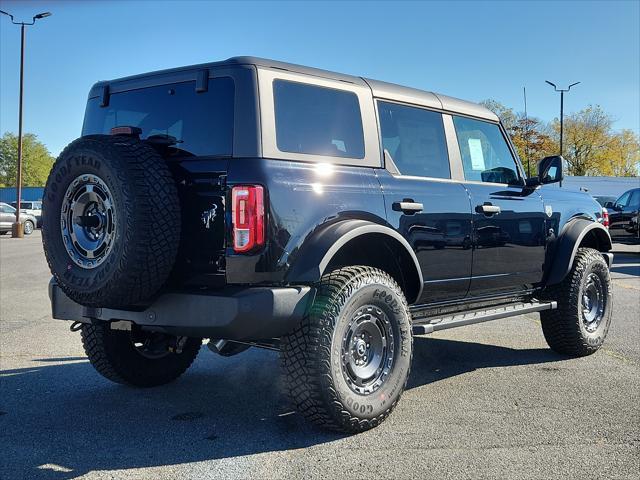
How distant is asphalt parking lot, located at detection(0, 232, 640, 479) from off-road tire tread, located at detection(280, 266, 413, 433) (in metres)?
0.15

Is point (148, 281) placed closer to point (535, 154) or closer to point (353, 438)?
point (353, 438)

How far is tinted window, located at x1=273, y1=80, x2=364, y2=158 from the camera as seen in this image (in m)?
3.70

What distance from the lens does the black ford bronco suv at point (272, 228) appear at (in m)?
3.35

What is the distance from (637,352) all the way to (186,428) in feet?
13.7

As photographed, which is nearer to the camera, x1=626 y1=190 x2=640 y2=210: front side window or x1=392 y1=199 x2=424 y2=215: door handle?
x1=392 y1=199 x2=424 y2=215: door handle

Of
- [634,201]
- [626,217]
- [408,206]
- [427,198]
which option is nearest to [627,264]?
[626,217]

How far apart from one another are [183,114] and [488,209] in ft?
7.84

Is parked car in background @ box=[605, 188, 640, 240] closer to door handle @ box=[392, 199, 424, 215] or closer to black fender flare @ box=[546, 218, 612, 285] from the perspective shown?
black fender flare @ box=[546, 218, 612, 285]

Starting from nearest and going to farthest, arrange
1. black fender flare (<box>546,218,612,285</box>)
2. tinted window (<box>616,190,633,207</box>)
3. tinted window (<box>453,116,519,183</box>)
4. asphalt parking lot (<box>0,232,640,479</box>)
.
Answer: asphalt parking lot (<box>0,232,640,479</box>) → tinted window (<box>453,116,519,183</box>) → black fender flare (<box>546,218,612,285</box>) → tinted window (<box>616,190,633,207</box>)

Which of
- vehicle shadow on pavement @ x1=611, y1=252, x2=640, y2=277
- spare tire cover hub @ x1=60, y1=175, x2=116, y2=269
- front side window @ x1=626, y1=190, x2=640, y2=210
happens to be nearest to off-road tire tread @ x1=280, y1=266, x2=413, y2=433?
spare tire cover hub @ x1=60, y1=175, x2=116, y2=269

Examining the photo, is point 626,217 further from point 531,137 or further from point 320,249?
point 531,137

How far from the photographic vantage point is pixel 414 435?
362cm

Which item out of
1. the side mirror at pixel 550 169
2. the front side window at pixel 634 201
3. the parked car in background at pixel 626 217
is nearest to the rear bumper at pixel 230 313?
the side mirror at pixel 550 169

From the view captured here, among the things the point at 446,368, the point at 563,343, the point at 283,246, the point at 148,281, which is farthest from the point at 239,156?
the point at 563,343
